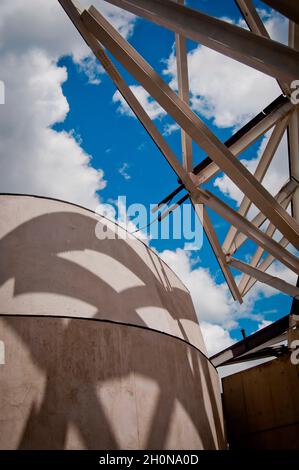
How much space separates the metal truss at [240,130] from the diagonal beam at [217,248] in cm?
3

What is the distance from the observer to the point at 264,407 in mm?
11742

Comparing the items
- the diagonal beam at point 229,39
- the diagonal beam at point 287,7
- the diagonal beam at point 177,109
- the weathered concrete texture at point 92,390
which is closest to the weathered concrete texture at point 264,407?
the weathered concrete texture at point 92,390

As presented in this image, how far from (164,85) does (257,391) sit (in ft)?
33.8

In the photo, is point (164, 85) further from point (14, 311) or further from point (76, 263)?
point (14, 311)

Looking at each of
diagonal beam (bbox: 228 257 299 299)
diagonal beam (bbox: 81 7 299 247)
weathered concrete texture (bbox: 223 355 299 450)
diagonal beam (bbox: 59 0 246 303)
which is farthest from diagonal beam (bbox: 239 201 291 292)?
diagonal beam (bbox: 81 7 299 247)

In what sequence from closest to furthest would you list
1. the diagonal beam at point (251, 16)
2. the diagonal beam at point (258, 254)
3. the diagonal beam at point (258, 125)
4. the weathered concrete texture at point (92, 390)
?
the weathered concrete texture at point (92, 390)
the diagonal beam at point (251, 16)
the diagonal beam at point (258, 125)
the diagonal beam at point (258, 254)

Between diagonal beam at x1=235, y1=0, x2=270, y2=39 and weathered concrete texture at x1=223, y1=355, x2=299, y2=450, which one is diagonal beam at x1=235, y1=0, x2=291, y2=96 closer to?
diagonal beam at x1=235, y1=0, x2=270, y2=39

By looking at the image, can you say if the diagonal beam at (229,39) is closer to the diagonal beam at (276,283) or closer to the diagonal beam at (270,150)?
the diagonal beam at (270,150)

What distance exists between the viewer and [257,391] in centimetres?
1211

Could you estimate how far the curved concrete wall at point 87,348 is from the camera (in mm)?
6625

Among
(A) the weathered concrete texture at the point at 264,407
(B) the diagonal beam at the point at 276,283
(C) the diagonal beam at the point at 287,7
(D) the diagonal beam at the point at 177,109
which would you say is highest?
(D) the diagonal beam at the point at 177,109

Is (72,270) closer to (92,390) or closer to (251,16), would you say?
(92,390)
